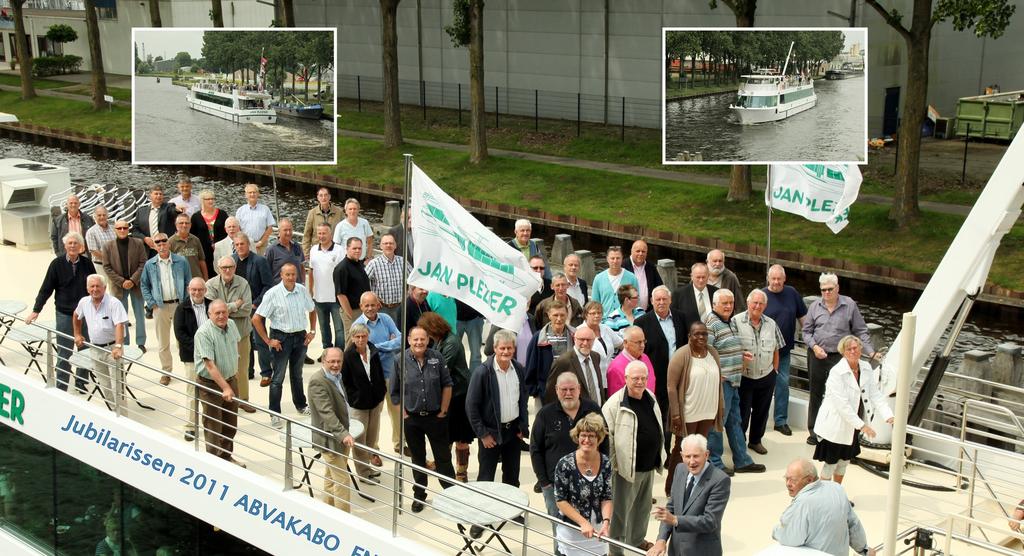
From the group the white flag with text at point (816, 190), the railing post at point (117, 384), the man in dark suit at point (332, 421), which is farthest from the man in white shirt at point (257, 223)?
the white flag with text at point (816, 190)

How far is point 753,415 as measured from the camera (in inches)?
516

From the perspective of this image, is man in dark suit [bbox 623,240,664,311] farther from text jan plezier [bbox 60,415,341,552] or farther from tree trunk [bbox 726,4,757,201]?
tree trunk [bbox 726,4,757,201]

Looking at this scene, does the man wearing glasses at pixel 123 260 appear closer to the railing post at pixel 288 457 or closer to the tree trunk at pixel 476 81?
the railing post at pixel 288 457

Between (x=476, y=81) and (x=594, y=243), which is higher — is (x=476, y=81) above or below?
above

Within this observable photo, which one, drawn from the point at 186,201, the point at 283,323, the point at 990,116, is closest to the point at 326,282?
the point at 283,323

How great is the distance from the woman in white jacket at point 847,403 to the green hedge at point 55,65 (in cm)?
6032

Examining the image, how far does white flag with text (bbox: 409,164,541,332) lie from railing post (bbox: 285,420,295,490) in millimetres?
A: 1642

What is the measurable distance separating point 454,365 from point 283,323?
8.37ft

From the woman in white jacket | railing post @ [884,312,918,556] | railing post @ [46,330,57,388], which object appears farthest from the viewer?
railing post @ [46,330,57,388]

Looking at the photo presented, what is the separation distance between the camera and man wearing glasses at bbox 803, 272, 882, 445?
13.2 metres

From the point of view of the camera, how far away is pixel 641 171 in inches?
1395

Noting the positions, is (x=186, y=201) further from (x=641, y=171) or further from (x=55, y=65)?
(x=55, y=65)

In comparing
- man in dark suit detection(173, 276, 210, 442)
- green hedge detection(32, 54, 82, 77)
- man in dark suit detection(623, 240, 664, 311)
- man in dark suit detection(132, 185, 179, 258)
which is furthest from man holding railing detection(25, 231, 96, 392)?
green hedge detection(32, 54, 82, 77)

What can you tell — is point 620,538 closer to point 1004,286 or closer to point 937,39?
point 1004,286
